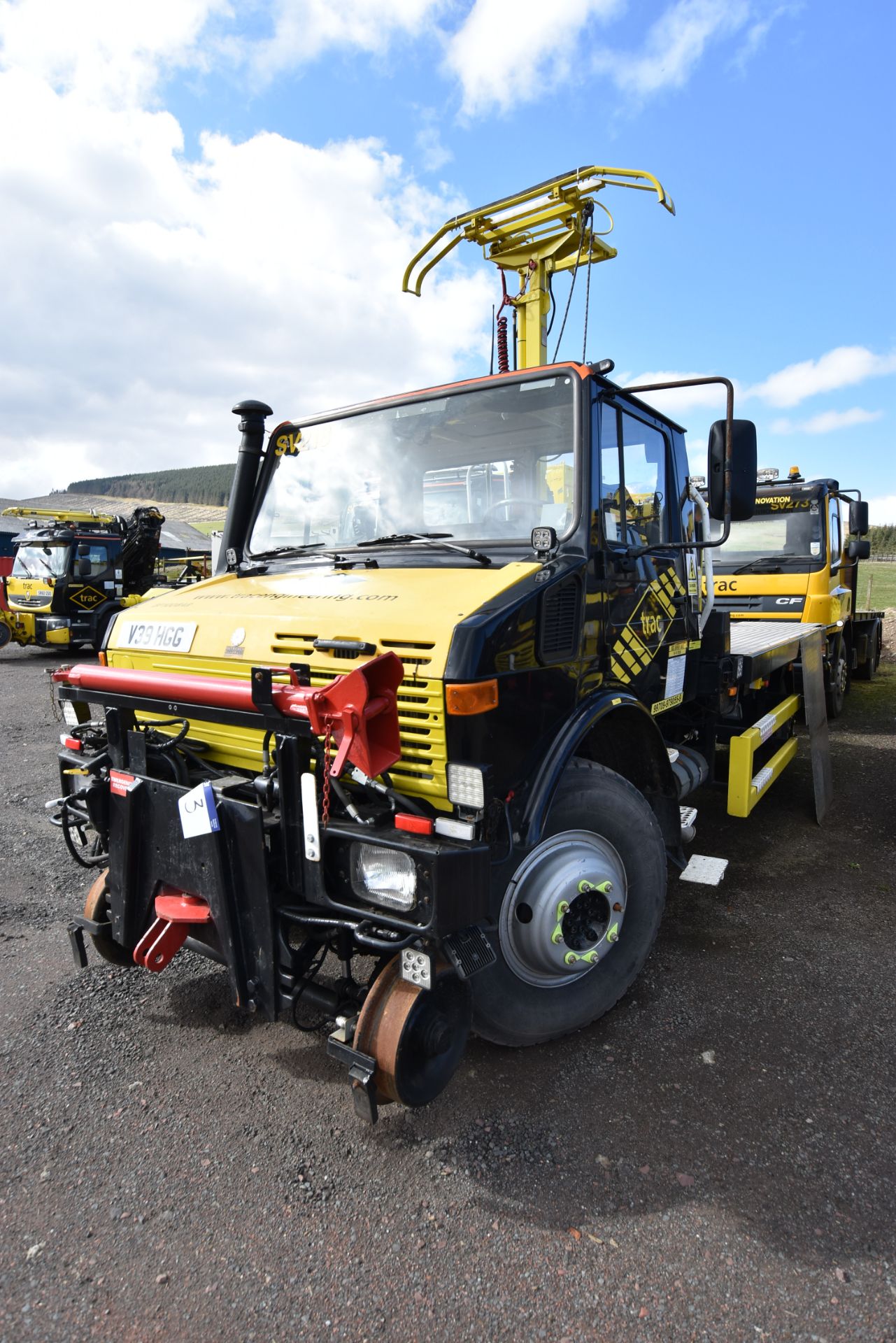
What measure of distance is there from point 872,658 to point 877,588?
2214 cm

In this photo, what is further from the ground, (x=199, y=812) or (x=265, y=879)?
(x=199, y=812)

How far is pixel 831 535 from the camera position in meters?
8.40

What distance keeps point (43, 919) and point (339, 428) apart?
2951mm

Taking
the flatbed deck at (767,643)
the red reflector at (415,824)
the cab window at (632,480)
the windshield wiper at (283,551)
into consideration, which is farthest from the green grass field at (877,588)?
the red reflector at (415,824)

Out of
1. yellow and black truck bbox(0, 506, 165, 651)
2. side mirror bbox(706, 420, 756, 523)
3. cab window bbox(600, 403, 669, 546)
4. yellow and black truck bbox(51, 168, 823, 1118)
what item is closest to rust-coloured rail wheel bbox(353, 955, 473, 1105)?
yellow and black truck bbox(51, 168, 823, 1118)

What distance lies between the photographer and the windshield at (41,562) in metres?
15.1

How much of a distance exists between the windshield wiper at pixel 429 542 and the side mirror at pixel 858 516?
8.02m

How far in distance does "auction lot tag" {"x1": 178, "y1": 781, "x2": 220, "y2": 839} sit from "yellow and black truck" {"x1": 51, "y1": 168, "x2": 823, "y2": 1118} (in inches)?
0.5

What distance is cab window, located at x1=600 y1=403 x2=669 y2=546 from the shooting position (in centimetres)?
304

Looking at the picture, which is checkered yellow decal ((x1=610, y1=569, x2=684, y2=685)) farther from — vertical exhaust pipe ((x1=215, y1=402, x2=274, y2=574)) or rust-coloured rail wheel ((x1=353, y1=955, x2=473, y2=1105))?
vertical exhaust pipe ((x1=215, y1=402, x2=274, y2=574))

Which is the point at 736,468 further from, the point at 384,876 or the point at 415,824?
the point at 384,876

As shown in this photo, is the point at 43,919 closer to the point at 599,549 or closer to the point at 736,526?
the point at 599,549

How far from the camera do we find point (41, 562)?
50.3ft

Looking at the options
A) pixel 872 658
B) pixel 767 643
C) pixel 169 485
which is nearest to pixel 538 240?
pixel 767 643
